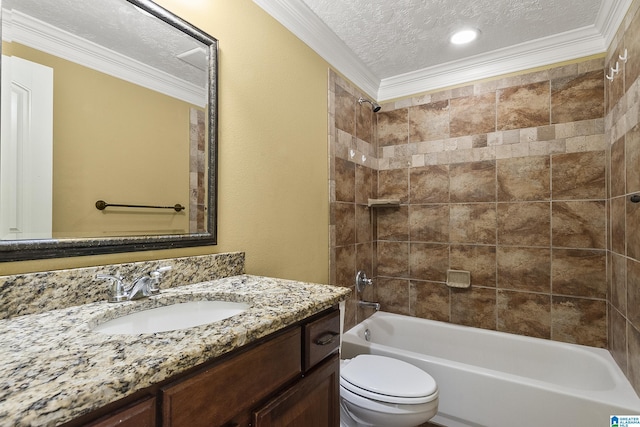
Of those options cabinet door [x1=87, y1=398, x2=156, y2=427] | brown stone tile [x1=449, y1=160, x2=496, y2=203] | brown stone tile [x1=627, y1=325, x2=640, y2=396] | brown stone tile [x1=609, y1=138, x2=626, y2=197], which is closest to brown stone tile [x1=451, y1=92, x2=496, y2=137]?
brown stone tile [x1=449, y1=160, x2=496, y2=203]

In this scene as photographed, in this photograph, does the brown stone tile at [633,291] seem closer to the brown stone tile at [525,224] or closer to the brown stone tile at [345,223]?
the brown stone tile at [525,224]

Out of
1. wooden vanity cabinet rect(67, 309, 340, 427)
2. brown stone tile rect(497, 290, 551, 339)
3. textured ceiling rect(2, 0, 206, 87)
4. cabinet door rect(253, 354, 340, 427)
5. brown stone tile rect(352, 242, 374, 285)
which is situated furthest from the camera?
brown stone tile rect(352, 242, 374, 285)

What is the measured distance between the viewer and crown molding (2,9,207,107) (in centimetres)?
83

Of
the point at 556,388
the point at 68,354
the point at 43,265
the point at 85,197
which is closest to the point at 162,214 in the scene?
the point at 85,197

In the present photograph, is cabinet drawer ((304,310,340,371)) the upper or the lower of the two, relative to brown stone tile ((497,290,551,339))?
upper

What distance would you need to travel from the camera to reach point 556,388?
150 cm

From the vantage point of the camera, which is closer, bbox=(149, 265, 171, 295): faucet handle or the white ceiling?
bbox=(149, 265, 171, 295): faucet handle

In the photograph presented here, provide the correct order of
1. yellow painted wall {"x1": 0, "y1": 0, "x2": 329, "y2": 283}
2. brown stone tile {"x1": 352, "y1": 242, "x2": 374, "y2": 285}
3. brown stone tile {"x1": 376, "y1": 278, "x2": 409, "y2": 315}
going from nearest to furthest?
1. yellow painted wall {"x1": 0, "y1": 0, "x2": 329, "y2": 283}
2. brown stone tile {"x1": 352, "y1": 242, "x2": 374, "y2": 285}
3. brown stone tile {"x1": 376, "y1": 278, "x2": 409, "y2": 315}

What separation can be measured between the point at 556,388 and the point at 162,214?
1995 millimetres

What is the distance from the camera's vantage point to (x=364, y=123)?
2.56 m

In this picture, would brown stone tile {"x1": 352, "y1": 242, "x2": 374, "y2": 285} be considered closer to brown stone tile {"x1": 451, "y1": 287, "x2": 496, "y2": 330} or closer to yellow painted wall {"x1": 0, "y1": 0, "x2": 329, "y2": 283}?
yellow painted wall {"x1": 0, "y1": 0, "x2": 329, "y2": 283}

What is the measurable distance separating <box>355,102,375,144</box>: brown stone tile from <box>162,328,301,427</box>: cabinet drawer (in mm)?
1957

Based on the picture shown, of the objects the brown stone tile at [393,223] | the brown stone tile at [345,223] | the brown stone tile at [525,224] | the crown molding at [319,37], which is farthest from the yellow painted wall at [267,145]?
the brown stone tile at [525,224]

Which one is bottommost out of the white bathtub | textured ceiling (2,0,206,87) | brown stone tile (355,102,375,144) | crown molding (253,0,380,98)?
the white bathtub
